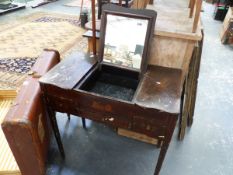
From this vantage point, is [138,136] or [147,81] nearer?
[147,81]

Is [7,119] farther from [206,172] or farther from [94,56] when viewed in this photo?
[206,172]

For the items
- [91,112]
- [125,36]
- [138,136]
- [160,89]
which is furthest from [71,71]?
[138,136]

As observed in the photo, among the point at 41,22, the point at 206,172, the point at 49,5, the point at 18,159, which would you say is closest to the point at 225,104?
the point at 206,172

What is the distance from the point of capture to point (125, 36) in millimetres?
1143

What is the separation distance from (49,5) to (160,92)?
16.3 feet

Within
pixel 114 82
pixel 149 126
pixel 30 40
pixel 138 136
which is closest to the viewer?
pixel 149 126

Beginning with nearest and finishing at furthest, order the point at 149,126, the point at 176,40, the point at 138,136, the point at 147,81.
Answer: the point at 149,126 < the point at 147,81 < the point at 176,40 < the point at 138,136

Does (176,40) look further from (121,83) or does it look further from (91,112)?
(91,112)

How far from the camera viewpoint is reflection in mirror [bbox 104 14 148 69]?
1094mm

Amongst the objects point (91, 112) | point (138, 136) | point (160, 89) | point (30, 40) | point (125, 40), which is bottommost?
point (138, 136)

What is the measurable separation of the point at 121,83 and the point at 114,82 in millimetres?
47

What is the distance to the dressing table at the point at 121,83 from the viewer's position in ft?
3.03

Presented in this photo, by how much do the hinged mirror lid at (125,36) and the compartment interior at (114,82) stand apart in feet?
0.18

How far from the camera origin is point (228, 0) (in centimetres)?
457
